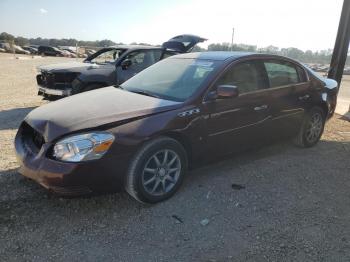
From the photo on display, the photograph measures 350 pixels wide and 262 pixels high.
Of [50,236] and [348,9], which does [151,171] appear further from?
[348,9]

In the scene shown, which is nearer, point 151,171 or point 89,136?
point 89,136

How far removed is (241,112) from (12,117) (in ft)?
17.4

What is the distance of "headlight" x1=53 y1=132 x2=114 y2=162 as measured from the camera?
322cm

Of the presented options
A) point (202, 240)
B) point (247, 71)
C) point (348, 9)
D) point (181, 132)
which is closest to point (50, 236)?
point (202, 240)

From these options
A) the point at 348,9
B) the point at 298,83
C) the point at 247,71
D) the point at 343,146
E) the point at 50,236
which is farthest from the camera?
the point at 348,9

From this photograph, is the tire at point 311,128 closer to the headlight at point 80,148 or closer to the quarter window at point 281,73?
the quarter window at point 281,73

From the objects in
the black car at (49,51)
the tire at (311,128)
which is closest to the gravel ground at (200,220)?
the tire at (311,128)

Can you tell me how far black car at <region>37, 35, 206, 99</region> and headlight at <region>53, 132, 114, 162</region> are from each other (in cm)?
475

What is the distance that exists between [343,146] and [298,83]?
5.57ft

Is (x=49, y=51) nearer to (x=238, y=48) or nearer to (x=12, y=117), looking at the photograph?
(x=238, y=48)

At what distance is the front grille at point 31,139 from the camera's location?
3555 millimetres

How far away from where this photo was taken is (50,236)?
3168 millimetres

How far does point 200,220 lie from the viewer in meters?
3.51

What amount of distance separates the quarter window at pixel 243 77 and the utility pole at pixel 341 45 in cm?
580
